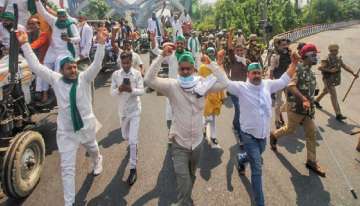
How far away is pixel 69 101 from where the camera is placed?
5.04 m

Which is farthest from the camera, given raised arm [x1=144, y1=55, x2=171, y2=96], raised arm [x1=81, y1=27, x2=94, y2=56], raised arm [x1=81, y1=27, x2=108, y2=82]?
raised arm [x1=81, y1=27, x2=94, y2=56]

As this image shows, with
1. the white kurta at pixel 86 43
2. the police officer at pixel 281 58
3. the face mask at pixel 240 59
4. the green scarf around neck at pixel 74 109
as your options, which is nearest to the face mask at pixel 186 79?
the green scarf around neck at pixel 74 109

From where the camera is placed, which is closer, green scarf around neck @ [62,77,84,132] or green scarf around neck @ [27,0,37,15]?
green scarf around neck @ [62,77,84,132]

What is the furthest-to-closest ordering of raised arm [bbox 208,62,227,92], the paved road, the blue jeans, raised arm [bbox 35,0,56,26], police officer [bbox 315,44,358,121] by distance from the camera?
police officer [bbox 315,44,358,121] < raised arm [bbox 35,0,56,26] < the paved road < the blue jeans < raised arm [bbox 208,62,227,92]

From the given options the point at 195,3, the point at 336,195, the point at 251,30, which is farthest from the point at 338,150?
the point at 195,3

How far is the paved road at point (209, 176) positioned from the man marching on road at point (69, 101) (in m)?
0.67

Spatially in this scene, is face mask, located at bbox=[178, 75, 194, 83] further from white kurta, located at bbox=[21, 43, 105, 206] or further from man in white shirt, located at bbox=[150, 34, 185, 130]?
man in white shirt, located at bbox=[150, 34, 185, 130]

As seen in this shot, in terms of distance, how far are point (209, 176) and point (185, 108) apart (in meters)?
1.94

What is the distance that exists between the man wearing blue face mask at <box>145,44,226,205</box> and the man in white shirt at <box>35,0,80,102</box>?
3.65 metres

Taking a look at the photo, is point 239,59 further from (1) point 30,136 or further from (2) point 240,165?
(1) point 30,136

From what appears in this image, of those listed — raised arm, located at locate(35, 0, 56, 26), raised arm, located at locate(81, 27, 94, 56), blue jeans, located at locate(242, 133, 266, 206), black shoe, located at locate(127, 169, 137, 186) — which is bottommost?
black shoe, located at locate(127, 169, 137, 186)

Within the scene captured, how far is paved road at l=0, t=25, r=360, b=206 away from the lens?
539cm

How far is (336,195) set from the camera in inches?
217

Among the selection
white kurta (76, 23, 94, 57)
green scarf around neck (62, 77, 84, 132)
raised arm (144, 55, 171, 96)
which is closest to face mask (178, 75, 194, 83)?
raised arm (144, 55, 171, 96)
